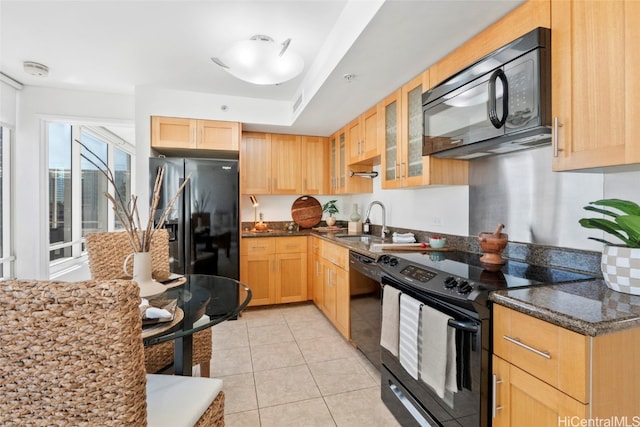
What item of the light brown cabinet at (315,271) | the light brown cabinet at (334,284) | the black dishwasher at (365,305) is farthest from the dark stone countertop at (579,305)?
the light brown cabinet at (315,271)

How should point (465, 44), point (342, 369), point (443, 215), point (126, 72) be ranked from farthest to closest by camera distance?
point (126, 72), point (443, 215), point (342, 369), point (465, 44)

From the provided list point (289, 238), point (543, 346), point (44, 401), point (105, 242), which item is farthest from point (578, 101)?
point (289, 238)

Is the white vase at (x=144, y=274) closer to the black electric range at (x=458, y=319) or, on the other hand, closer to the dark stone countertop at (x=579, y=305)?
the black electric range at (x=458, y=319)

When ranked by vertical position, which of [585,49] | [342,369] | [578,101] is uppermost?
[585,49]

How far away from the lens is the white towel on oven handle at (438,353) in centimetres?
129

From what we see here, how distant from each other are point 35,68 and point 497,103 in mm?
3815

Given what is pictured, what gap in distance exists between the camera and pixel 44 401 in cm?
74

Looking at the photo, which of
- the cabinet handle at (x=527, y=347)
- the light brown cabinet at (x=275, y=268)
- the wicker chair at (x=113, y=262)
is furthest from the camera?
the light brown cabinet at (x=275, y=268)

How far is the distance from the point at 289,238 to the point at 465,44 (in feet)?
8.58

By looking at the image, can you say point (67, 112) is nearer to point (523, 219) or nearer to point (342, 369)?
point (342, 369)

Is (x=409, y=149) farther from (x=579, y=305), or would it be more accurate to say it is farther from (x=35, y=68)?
(x=35, y=68)

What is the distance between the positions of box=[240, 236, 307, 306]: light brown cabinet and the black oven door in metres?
2.05

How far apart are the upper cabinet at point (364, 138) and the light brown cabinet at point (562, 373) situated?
2.06m

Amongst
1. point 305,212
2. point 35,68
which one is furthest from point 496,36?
point 35,68
